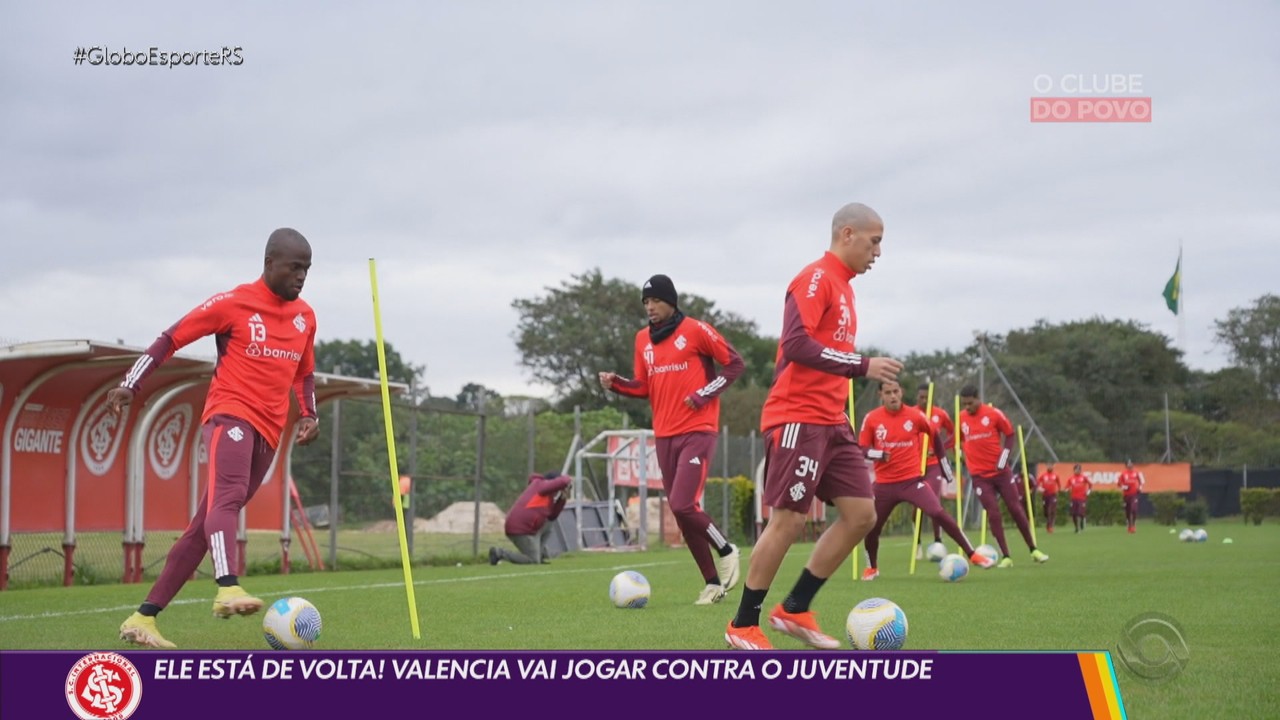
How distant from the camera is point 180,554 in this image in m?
7.44

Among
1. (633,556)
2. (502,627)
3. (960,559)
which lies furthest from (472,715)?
(633,556)

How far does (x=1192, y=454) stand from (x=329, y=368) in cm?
4508

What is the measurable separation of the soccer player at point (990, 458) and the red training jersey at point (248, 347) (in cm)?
1166

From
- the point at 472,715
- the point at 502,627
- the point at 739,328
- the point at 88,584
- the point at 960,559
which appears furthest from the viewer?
the point at 739,328

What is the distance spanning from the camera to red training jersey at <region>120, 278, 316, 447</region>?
753 cm

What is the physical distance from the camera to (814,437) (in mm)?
7035

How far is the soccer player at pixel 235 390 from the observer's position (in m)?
7.31

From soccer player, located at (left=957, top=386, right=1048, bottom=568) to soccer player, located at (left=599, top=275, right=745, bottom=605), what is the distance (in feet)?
25.5

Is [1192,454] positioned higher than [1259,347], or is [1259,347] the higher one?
[1259,347]

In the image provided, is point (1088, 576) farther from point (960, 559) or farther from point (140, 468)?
point (140, 468)

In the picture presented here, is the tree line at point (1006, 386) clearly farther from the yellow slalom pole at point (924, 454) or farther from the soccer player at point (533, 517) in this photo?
the yellow slalom pole at point (924, 454)

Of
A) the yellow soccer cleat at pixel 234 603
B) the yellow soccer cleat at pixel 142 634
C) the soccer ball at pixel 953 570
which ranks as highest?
the yellow soccer cleat at pixel 234 603

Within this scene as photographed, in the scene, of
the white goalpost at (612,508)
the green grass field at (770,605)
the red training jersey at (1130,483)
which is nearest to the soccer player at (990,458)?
the green grass field at (770,605)

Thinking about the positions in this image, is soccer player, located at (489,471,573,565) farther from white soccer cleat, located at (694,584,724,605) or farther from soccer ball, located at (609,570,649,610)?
soccer ball, located at (609,570,649,610)
